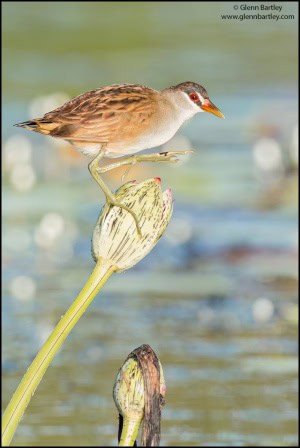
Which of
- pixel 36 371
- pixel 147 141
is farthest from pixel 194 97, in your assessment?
pixel 36 371

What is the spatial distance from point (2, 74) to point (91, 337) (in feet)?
13.5

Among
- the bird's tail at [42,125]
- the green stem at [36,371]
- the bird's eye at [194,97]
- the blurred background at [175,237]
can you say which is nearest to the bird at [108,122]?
the bird's tail at [42,125]

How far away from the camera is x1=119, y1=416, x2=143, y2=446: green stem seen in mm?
1522

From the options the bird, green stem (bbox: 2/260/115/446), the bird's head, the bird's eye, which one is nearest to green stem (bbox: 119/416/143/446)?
green stem (bbox: 2/260/115/446)

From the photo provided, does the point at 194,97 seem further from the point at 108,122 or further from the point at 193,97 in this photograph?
the point at 108,122

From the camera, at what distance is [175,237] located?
21.4 ft

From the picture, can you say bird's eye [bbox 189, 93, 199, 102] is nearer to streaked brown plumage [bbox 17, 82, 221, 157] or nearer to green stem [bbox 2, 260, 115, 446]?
streaked brown plumage [bbox 17, 82, 221, 157]

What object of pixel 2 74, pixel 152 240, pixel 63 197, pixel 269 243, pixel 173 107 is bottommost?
pixel 152 240

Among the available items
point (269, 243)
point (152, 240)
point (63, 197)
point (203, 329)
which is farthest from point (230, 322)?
point (152, 240)

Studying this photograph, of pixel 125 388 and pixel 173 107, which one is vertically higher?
pixel 173 107

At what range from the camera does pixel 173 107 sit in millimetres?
2605

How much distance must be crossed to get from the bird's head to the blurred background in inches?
41.0

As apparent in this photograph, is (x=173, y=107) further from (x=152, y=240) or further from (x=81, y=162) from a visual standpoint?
(x=81, y=162)

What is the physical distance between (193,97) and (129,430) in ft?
4.69
